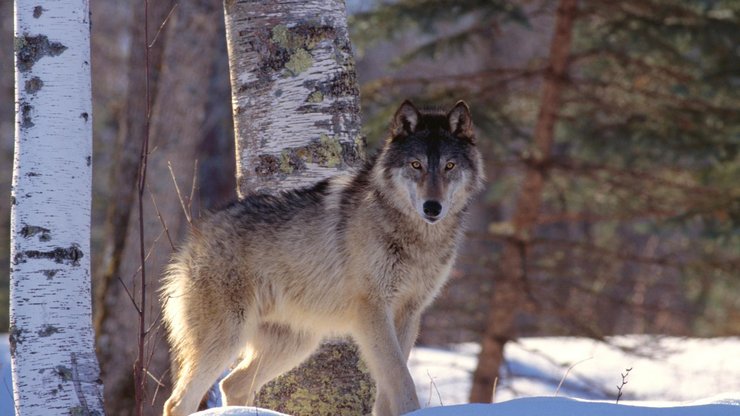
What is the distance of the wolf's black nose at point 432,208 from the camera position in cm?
505

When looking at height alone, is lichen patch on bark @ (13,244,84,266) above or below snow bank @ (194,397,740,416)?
above

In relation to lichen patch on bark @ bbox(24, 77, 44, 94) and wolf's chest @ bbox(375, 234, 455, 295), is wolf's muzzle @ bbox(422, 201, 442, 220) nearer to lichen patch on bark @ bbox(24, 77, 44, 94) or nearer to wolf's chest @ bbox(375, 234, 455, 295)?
wolf's chest @ bbox(375, 234, 455, 295)

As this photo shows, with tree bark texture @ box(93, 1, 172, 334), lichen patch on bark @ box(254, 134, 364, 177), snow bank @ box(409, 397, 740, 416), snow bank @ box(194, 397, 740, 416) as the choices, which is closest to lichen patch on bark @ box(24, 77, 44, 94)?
lichen patch on bark @ box(254, 134, 364, 177)

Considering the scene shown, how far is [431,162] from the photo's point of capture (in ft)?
17.2

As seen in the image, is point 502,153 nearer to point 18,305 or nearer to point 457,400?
point 457,400

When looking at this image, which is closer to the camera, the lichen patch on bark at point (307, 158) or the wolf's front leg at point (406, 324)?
the wolf's front leg at point (406, 324)

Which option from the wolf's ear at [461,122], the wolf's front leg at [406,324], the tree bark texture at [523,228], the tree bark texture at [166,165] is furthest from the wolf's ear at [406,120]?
the tree bark texture at [523,228]

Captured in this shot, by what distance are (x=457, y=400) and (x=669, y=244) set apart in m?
11.0

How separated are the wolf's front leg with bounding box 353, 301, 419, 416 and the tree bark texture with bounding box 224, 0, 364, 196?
1.03 metres

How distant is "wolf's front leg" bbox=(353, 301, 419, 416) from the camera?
4875 mm

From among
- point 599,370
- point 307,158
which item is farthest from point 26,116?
point 599,370

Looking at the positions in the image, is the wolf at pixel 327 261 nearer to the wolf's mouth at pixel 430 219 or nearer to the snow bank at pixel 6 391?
the wolf's mouth at pixel 430 219

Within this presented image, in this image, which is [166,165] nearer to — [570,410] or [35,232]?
[35,232]

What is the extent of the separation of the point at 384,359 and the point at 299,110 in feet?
5.34
